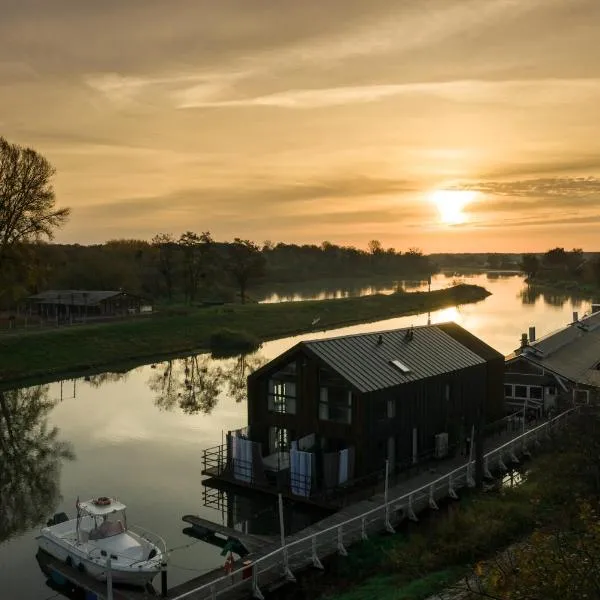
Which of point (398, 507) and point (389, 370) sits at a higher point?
point (389, 370)

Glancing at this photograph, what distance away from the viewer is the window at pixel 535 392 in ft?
146

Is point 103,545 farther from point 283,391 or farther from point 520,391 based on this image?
point 520,391

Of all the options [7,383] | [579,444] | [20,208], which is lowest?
[7,383]

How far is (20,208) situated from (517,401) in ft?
173

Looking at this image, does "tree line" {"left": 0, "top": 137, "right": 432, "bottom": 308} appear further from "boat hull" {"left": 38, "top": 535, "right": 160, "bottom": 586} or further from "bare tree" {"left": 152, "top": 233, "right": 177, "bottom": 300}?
"boat hull" {"left": 38, "top": 535, "right": 160, "bottom": 586}

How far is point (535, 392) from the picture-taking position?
44.7 m

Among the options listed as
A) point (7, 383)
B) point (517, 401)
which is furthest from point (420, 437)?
point (7, 383)

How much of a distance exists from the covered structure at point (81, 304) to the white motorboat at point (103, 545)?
249 feet

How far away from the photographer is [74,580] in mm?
23969

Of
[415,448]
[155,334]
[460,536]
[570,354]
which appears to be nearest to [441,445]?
[415,448]

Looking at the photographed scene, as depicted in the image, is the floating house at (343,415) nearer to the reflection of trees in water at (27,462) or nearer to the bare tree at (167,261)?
the reflection of trees in water at (27,462)

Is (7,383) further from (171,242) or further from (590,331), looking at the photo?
(171,242)

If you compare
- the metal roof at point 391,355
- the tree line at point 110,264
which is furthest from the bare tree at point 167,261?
the metal roof at point 391,355

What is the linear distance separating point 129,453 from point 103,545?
16464 mm
